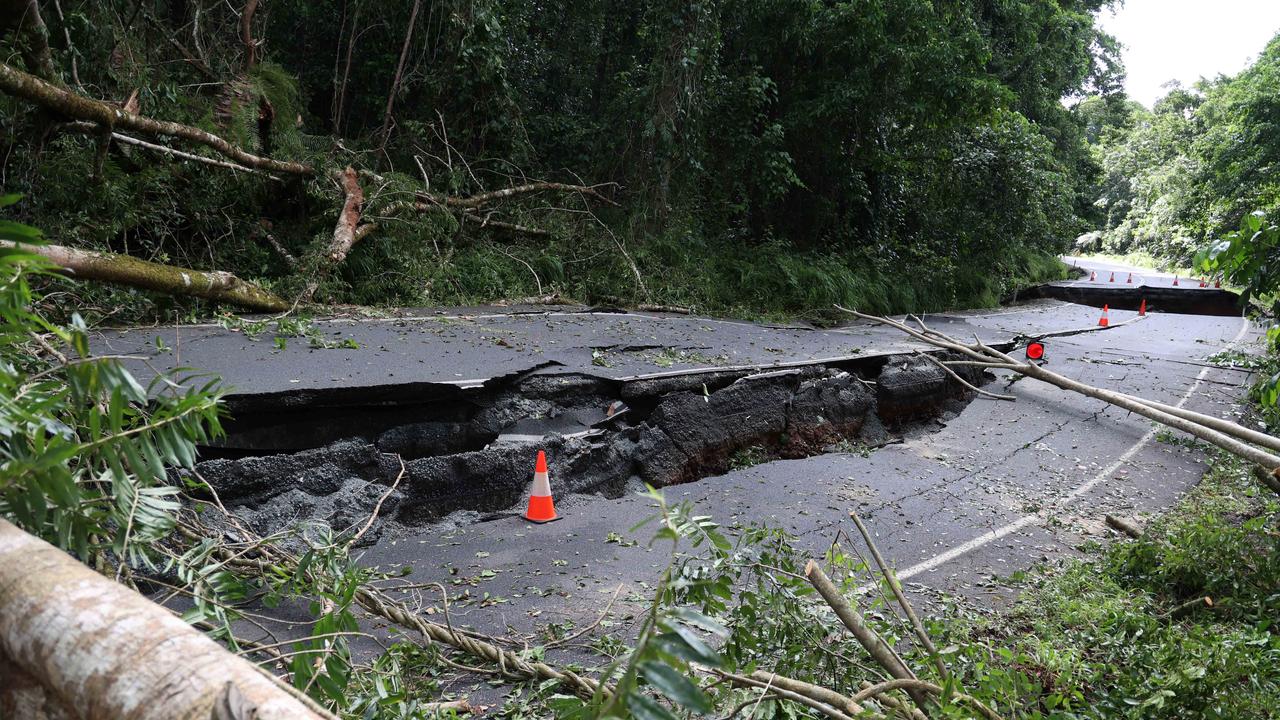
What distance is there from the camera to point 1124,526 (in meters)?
6.08

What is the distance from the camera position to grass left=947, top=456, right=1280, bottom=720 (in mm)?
3295

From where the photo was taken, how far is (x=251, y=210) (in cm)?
1027

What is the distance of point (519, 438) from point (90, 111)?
5.55 metres

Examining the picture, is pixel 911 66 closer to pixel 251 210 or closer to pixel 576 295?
pixel 576 295

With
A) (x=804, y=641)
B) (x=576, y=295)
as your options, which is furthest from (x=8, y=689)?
(x=576, y=295)

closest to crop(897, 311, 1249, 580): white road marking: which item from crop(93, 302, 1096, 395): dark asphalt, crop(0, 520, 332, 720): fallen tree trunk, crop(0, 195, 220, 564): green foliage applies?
crop(93, 302, 1096, 395): dark asphalt

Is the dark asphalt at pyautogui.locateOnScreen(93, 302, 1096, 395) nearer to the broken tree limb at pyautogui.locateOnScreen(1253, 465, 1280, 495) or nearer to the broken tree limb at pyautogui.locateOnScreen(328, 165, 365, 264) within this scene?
the broken tree limb at pyautogui.locateOnScreen(328, 165, 365, 264)

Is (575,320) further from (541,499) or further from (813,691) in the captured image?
(813,691)

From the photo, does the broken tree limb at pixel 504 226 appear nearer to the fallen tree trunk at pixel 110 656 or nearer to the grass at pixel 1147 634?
the grass at pixel 1147 634

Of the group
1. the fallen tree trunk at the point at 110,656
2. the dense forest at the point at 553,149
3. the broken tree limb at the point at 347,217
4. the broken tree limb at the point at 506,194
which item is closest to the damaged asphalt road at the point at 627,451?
the broken tree limb at the point at 347,217

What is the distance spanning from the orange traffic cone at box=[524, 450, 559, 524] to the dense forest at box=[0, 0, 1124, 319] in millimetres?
4602

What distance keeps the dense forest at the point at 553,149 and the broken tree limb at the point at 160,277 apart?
396mm

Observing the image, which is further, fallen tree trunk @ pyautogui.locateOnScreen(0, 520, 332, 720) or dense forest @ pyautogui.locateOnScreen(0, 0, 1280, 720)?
dense forest @ pyautogui.locateOnScreen(0, 0, 1280, 720)

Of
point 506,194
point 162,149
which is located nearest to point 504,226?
point 506,194
